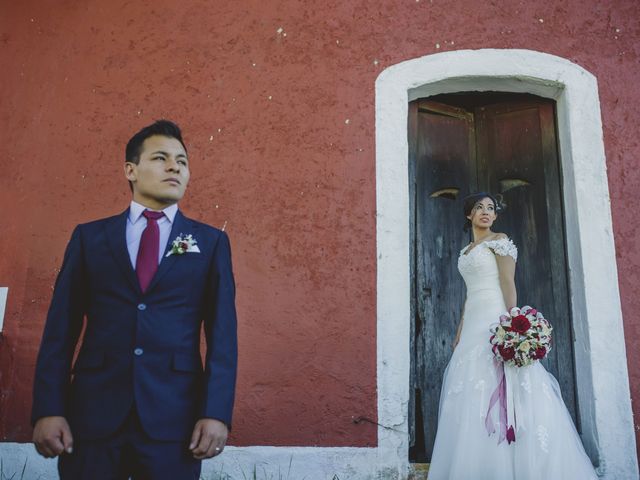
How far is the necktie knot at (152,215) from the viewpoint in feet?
7.64

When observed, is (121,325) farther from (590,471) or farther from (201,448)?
(590,471)

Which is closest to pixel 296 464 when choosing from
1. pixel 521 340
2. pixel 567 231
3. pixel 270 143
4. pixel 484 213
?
pixel 521 340

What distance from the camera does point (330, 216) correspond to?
14.4 feet

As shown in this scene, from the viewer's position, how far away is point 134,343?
2.10 m

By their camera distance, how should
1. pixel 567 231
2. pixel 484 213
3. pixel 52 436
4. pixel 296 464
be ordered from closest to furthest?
pixel 52 436 → pixel 296 464 → pixel 484 213 → pixel 567 231

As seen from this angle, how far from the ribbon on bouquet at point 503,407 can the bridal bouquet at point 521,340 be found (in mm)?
90

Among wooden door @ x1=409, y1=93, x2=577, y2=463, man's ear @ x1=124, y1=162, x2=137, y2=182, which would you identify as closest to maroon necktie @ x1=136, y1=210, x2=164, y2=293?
man's ear @ x1=124, y1=162, x2=137, y2=182

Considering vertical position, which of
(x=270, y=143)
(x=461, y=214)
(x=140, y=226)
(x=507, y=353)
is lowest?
(x=507, y=353)

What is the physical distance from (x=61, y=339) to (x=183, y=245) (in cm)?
51

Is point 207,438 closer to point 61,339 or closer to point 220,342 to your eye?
point 220,342

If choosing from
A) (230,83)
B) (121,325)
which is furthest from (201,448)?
(230,83)

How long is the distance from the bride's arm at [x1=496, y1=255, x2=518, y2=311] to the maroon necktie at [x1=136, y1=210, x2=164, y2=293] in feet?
8.10

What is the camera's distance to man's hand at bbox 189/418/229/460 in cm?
202

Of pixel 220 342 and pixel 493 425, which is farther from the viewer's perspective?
pixel 493 425
